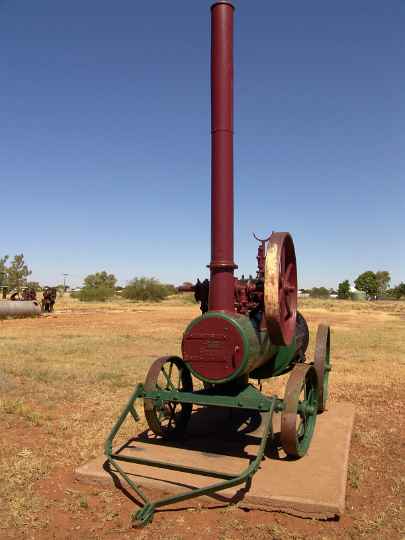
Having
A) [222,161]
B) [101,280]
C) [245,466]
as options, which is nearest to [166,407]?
[245,466]

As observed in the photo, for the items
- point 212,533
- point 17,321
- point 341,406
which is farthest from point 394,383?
point 17,321

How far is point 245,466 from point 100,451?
183 centimetres

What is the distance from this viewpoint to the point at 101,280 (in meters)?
87.2

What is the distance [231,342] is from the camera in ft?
16.1

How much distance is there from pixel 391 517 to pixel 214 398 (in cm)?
188

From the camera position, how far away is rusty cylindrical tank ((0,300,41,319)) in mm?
24158

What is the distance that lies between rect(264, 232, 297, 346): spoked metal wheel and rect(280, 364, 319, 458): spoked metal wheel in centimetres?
44

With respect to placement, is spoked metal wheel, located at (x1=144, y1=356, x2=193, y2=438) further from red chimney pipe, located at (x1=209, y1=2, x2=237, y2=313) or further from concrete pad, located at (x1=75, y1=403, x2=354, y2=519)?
red chimney pipe, located at (x1=209, y1=2, x2=237, y2=313)

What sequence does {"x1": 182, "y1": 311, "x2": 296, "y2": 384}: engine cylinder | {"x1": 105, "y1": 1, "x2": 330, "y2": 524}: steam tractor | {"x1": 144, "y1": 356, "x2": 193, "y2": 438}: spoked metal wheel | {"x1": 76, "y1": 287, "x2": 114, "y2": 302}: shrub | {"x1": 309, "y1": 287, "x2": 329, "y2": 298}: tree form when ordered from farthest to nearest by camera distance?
{"x1": 309, "y1": 287, "x2": 329, "y2": 298}: tree < {"x1": 76, "y1": 287, "x2": 114, "y2": 302}: shrub < {"x1": 144, "y1": 356, "x2": 193, "y2": 438}: spoked metal wheel < {"x1": 182, "y1": 311, "x2": 296, "y2": 384}: engine cylinder < {"x1": 105, "y1": 1, "x2": 330, "y2": 524}: steam tractor

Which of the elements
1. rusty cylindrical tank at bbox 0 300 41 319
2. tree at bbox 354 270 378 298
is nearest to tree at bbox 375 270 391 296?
tree at bbox 354 270 378 298

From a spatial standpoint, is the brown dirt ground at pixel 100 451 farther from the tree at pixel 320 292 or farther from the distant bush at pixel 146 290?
the tree at pixel 320 292

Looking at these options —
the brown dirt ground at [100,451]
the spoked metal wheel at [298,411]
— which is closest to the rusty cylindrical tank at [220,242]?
the spoked metal wheel at [298,411]

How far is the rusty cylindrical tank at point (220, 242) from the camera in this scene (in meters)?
4.98

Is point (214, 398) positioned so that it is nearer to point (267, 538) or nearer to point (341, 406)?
point (267, 538)
